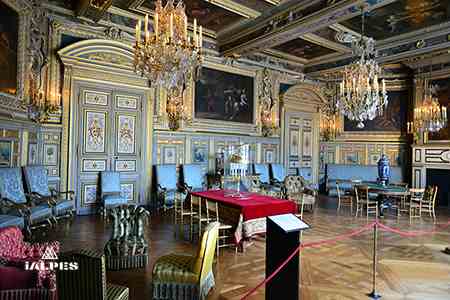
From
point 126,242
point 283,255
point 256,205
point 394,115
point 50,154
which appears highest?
point 394,115

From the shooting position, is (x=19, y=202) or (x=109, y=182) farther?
(x=109, y=182)

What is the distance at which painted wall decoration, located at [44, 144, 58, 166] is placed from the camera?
7346mm

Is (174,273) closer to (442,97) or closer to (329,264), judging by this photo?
(329,264)

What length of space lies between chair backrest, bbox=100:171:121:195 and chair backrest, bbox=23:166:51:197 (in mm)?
1293

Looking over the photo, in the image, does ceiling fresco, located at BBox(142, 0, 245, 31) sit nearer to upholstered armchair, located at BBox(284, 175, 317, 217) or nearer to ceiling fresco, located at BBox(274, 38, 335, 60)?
ceiling fresco, located at BBox(274, 38, 335, 60)

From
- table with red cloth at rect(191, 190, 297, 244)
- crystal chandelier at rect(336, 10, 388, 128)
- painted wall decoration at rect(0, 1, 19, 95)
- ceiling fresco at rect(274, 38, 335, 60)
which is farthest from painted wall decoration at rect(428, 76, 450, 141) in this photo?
painted wall decoration at rect(0, 1, 19, 95)

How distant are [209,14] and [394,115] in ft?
29.3

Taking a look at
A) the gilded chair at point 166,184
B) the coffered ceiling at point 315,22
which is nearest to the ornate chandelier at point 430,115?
the coffered ceiling at point 315,22

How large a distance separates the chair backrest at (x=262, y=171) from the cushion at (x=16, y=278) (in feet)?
29.1

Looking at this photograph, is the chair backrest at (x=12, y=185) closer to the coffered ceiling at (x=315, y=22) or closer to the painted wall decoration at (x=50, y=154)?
the painted wall decoration at (x=50, y=154)

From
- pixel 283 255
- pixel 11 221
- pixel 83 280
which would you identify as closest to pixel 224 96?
pixel 11 221

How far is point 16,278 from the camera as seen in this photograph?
97.4 inches

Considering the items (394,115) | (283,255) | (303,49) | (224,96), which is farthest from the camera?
(394,115)

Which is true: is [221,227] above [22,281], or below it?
below
